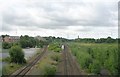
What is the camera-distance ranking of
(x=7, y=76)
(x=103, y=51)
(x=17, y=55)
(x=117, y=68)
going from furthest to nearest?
(x=17, y=55) → (x=103, y=51) → (x=7, y=76) → (x=117, y=68)

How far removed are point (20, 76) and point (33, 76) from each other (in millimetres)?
1641

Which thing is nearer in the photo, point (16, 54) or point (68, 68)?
point (68, 68)

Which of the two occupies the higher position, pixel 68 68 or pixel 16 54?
pixel 16 54

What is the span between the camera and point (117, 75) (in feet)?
103

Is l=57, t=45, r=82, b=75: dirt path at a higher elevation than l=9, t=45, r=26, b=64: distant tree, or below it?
below

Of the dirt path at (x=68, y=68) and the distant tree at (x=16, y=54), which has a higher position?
the distant tree at (x=16, y=54)

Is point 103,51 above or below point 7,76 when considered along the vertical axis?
above

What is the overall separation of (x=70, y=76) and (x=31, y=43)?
125 m

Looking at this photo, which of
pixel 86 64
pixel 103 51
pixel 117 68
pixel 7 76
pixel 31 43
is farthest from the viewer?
pixel 31 43

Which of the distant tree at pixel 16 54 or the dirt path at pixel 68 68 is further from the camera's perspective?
the distant tree at pixel 16 54

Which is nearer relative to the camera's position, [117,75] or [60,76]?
[117,75]

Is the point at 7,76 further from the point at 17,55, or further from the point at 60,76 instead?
the point at 17,55

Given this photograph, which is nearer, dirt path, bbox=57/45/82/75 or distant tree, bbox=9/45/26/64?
dirt path, bbox=57/45/82/75

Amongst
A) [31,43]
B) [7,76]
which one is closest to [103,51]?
[7,76]
